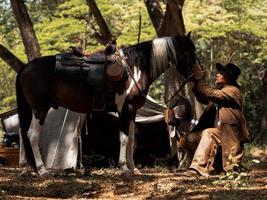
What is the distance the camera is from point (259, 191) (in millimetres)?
6406

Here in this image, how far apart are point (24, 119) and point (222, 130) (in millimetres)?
3251

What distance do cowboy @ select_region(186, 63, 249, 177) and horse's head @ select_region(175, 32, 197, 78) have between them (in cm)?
46

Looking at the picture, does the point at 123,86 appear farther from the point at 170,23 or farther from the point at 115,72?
the point at 170,23

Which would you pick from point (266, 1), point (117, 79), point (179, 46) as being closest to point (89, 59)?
point (117, 79)

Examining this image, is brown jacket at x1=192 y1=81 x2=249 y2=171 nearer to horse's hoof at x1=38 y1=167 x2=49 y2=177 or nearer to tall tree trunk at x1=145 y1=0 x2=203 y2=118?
horse's hoof at x1=38 y1=167 x2=49 y2=177

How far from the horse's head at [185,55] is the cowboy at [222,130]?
46 cm

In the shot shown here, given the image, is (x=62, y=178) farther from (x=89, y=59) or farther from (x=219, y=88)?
(x=219, y=88)

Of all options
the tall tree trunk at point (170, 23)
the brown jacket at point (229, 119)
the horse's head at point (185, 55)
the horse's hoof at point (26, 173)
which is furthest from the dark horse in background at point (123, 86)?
the tall tree trunk at point (170, 23)

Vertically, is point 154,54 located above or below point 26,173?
above

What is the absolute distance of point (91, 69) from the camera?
350 inches

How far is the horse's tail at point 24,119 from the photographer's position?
916cm

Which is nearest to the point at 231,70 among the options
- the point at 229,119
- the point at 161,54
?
the point at 229,119

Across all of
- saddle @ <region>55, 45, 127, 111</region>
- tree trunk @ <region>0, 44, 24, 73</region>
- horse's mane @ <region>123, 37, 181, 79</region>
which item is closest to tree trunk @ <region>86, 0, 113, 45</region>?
tree trunk @ <region>0, 44, 24, 73</region>

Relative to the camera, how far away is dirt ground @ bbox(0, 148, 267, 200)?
648 cm
